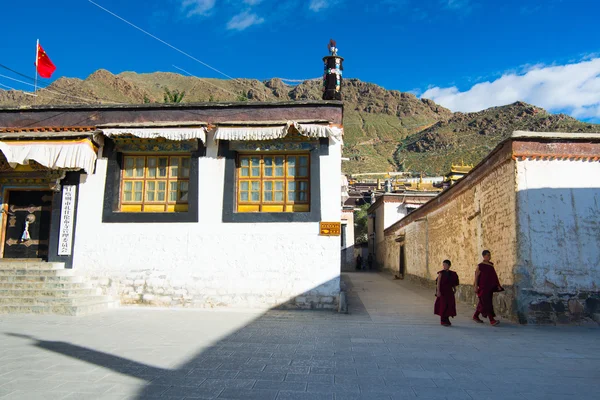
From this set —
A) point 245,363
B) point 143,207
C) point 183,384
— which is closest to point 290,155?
point 143,207

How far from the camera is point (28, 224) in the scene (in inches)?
414

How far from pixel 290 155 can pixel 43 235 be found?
253 inches

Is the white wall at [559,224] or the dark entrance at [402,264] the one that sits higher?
the white wall at [559,224]

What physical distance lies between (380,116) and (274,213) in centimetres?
11940

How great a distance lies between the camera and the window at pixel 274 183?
10062mm

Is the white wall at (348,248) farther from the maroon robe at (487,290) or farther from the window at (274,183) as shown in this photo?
the maroon robe at (487,290)

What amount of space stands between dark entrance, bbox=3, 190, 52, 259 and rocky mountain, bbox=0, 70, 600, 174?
59.6 ft

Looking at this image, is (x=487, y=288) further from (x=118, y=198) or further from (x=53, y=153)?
(x=53, y=153)

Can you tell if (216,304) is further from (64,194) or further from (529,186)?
(529,186)

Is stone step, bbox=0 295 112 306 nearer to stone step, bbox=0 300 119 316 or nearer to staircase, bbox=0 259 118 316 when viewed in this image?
staircase, bbox=0 259 118 316

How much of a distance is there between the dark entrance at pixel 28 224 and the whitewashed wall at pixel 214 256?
1.01 meters

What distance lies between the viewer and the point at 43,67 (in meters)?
12.7

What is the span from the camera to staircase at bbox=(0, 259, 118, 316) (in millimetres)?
8781

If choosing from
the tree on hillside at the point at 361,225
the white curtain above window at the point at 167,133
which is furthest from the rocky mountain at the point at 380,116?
the white curtain above window at the point at 167,133
